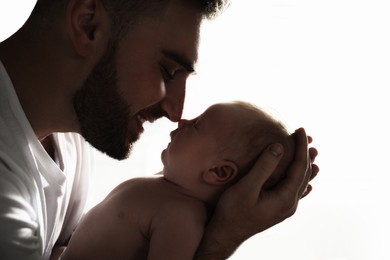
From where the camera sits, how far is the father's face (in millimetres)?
1426

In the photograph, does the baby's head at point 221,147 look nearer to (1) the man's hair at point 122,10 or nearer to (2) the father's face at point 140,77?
(2) the father's face at point 140,77

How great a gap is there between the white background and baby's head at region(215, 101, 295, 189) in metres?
0.45

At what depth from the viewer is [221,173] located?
4.70ft

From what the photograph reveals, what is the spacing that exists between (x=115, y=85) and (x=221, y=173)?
11.9 inches

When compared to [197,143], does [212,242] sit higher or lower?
lower

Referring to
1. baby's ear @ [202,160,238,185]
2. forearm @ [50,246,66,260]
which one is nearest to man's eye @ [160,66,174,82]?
baby's ear @ [202,160,238,185]

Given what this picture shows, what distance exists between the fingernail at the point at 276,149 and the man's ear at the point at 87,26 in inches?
16.6

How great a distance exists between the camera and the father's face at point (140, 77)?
4.68 ft

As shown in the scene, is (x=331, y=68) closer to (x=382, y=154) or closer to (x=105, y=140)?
(x=382, y=154)

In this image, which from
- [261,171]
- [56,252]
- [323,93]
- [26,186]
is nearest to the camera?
[26,186]

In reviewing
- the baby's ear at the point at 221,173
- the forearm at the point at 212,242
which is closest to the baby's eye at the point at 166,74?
the baby's ear at the point at 221,173

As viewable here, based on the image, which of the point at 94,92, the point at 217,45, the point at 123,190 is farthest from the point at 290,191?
the point at 217,45

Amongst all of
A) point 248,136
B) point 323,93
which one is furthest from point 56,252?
point 323,93

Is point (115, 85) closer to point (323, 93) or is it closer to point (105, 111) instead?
point (105, 111)
